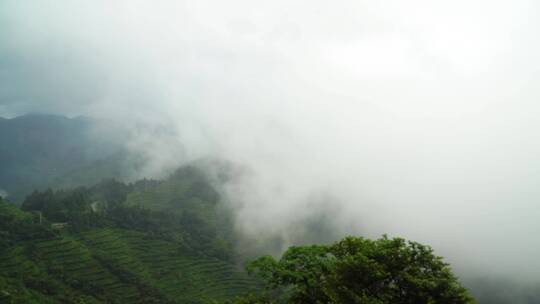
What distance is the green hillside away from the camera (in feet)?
302

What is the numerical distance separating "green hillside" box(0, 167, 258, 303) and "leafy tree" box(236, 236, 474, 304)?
78668 mm

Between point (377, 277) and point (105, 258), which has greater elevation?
point (105, 258)

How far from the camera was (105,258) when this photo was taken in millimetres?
112375

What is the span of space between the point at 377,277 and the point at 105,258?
115 metres

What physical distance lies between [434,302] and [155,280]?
115 meters

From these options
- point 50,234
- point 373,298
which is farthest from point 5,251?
point 373,298

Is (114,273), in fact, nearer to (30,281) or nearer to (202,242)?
(30,281)

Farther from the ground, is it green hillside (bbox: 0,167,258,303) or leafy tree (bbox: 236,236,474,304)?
green hillside (bbox: 0,167,258,303)

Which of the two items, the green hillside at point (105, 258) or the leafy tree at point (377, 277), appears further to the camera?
the green hillside at point (105, 258)

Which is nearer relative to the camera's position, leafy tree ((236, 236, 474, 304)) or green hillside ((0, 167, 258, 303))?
leafy tree ((236, 236, 474, 304))

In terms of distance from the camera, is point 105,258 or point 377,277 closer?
point 377,277

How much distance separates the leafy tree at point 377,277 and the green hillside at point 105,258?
78.7m

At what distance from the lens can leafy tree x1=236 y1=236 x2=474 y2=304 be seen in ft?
51.3

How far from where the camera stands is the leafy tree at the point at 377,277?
1564 centimetres
